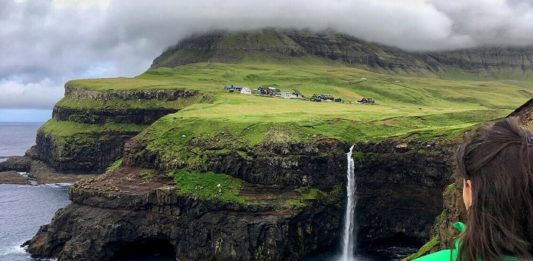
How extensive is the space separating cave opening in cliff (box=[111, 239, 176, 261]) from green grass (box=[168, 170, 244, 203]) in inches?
467

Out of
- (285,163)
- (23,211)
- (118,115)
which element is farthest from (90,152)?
(285,163)

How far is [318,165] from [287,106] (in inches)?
2001

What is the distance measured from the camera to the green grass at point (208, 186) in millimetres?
88688

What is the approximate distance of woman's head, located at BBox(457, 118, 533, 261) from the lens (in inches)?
181

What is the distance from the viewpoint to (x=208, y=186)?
91500 millimetres

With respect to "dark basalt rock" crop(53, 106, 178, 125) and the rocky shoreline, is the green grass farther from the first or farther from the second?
the rocky shoreline

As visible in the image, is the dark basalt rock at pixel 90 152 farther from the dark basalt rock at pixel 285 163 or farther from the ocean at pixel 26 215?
the dark basalt rock at pixel 285 163

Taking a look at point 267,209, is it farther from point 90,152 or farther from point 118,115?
point 118,115

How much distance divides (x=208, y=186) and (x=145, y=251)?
18248mm

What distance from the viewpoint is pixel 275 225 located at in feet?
274

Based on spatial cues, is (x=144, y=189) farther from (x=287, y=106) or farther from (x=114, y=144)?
(x=114, y=144)

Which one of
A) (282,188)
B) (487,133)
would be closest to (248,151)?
(282,188)

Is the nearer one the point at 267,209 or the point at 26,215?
the point at 267,209

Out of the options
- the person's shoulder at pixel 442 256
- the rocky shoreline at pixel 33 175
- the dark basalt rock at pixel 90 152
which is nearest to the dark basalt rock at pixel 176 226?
the rocky shoreline at pixel 33 175
